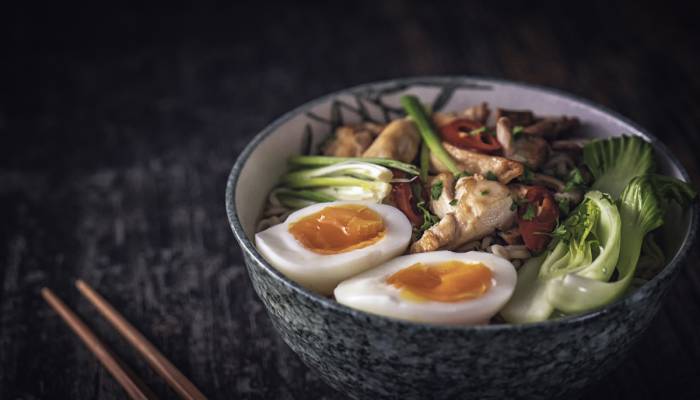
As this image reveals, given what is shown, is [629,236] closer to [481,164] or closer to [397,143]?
[481,164]

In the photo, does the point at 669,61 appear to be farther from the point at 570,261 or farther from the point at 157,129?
the point at 157,129

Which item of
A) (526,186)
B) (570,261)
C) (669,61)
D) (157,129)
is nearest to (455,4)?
(669,61)

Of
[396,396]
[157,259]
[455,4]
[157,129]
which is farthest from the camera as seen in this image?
[455,4]

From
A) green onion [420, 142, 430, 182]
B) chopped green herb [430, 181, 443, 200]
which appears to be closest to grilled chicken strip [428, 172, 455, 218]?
chopped green herb [430, 181, 443, 200]

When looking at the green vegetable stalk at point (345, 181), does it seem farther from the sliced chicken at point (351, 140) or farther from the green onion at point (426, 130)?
the green onion at point (426, 130)

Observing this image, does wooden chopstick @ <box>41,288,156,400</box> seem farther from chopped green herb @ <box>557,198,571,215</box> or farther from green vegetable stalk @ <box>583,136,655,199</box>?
green vegetable stalk @ <box>583,136,655,199</box>

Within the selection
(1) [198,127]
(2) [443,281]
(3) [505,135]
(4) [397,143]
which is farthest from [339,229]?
(1) [198,127]

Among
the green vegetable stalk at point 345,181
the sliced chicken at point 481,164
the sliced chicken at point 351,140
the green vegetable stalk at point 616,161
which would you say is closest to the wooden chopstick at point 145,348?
the green vegetable stalk at point 345,181
